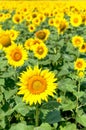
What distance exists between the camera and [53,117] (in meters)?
3.77

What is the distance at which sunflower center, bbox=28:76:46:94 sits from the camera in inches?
135

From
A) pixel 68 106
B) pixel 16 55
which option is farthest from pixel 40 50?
pixel 68 106

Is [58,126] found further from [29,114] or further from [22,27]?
[22,27]

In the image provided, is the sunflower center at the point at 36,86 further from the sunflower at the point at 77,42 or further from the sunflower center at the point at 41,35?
the sunflower center at the point at 41,35

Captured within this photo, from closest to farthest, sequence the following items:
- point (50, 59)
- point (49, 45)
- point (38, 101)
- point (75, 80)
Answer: point (38, 101), point (75, 80), point (50, 59), point (49, 45)

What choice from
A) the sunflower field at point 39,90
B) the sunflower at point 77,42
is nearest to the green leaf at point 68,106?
the sunflower field at point 39,90

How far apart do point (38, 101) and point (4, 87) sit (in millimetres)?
1152

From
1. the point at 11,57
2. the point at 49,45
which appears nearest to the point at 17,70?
the point at 11,57

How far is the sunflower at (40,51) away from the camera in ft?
18.3

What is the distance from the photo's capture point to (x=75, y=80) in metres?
4.89

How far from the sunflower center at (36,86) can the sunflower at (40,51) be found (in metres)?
2.08

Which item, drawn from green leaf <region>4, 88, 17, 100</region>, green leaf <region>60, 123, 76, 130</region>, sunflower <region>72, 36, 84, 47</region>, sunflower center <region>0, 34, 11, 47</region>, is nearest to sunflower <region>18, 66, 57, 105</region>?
green leaf <region>60, 123, 76, 130</region>

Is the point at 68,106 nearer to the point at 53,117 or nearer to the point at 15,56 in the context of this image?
the point at 53,117

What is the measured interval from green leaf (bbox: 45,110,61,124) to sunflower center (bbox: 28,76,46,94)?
41cm
